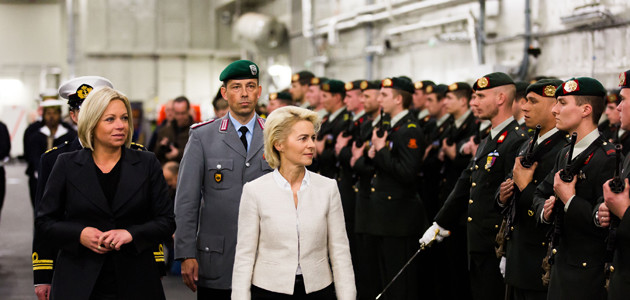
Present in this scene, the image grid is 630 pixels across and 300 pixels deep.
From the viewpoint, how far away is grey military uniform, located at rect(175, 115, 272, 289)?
4465 millimetres

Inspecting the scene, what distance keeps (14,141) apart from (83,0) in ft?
15.6

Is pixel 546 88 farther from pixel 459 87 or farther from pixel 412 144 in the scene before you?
pixel 459 87

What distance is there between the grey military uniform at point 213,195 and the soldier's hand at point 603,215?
5.86 ft

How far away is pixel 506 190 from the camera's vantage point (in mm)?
Result: 4895

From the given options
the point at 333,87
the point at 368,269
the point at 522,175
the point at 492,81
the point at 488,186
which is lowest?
the point at 368,269

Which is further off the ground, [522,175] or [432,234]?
[522,175]

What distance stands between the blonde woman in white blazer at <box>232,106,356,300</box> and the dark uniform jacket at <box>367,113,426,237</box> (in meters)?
2.75

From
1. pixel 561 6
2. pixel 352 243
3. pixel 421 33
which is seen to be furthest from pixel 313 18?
pixel 352 243

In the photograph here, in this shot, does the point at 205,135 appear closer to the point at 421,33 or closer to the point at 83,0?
the point at 421,33

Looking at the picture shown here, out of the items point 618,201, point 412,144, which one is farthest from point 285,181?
point 412,144

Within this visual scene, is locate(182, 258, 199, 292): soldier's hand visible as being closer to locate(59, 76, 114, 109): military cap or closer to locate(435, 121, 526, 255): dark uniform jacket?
locate(59, 76, 114, 109): military cap

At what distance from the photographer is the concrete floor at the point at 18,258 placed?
8070 mm

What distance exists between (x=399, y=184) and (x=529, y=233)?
78.0 inches

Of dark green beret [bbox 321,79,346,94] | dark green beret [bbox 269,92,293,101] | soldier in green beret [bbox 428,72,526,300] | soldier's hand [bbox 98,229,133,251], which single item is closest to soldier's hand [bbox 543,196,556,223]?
soldier in green beret [bbox 428,72,526,300]
